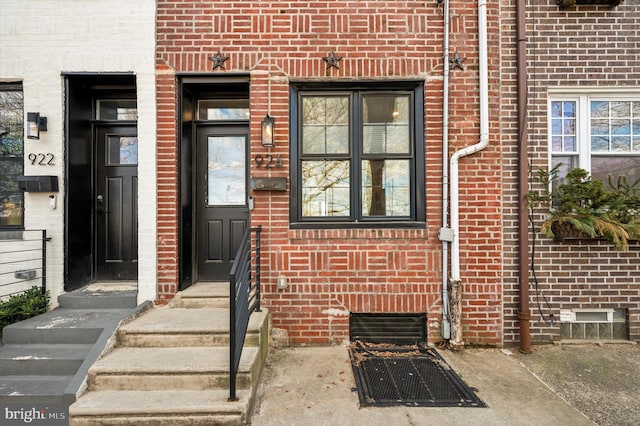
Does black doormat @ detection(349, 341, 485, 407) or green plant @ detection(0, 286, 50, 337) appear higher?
green plant @ detection(0, 286, 50, 337)

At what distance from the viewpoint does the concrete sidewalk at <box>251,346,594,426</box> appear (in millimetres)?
2371

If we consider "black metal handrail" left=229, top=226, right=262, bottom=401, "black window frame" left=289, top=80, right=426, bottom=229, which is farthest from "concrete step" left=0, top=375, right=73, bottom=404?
"black window frame" left=289, top=80, right=426, bottom=229

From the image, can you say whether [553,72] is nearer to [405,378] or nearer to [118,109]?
[405,378]

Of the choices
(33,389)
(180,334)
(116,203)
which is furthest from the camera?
(116,203)

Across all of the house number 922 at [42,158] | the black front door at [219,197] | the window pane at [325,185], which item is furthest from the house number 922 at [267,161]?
the house number 922 at [42,158]

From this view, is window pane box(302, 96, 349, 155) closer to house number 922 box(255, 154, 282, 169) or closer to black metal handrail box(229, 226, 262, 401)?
house number 922 box(255, 154, 282, 169)

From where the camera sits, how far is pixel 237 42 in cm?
365

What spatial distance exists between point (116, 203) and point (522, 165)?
536 cm

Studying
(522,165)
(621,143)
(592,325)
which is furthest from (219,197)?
(621,143)

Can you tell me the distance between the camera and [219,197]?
4.15 m

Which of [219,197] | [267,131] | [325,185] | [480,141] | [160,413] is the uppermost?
[267,131]

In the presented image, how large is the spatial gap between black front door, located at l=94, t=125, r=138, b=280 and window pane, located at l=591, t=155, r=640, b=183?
20.1 feet

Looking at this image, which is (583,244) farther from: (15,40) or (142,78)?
(15,40)
